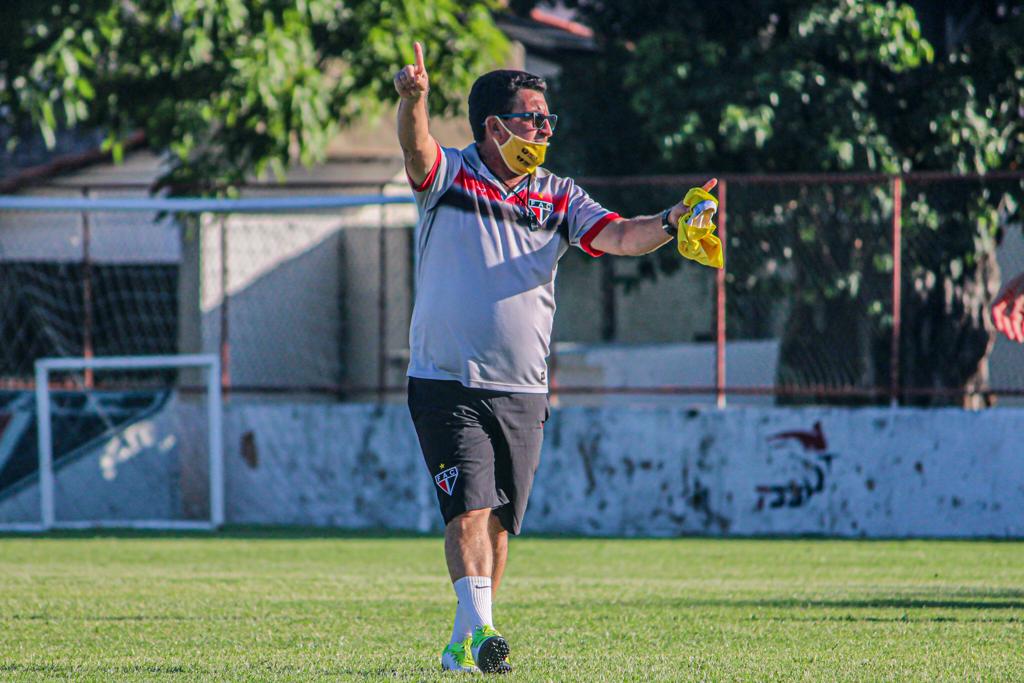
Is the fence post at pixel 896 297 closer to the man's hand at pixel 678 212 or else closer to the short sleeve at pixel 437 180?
the man's hand at pixel 678 212

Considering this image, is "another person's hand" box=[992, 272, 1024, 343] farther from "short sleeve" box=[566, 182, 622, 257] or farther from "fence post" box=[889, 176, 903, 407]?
"fence post" box=[889, 176, 903, 407]

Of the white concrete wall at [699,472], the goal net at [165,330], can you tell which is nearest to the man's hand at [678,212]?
the white concrete wall at [699,472]

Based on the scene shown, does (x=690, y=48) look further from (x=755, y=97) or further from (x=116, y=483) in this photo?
(x=116, y=483)

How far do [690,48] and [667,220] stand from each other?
7.79 m

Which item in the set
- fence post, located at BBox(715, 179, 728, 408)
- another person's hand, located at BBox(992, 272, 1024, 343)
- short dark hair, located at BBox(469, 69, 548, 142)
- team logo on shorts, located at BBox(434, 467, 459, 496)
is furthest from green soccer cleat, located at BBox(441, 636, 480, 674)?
fence post, located at BBox(715, 179, 728, 408)

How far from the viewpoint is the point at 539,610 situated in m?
6.88

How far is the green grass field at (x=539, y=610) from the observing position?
5137mm

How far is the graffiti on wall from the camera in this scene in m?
11.2

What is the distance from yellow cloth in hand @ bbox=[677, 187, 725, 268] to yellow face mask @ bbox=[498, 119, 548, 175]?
53 centimetres

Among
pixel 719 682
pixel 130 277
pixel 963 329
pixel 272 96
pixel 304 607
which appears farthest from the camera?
pixel 130 277

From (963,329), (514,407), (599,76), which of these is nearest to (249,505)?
(599,76)

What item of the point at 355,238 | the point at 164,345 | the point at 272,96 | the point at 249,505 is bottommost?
the point at 249,505

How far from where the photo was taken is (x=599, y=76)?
13828mm

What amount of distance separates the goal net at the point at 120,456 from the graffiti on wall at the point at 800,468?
4297mm
